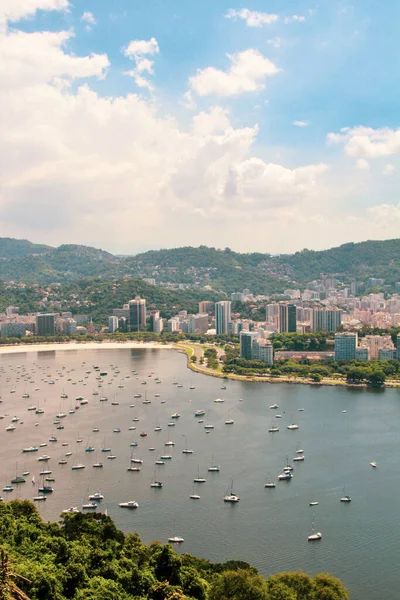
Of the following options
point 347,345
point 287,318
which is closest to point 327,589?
point 347,345

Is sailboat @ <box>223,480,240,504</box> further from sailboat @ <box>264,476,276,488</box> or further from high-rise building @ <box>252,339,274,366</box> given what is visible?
high-rise building @ <box>252,339,274,366</box>

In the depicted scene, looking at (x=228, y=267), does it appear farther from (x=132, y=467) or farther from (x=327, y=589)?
(x=327, y=589)

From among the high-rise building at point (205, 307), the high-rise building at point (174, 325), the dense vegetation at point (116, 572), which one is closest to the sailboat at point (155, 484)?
the dense vegetation at point (116, 572)

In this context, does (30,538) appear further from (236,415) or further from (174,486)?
(236,415)

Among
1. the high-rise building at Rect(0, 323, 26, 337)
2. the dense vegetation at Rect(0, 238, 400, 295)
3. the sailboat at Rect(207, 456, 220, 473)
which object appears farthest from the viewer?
the dense vegetation at Rect(0, 238, 400, 295)

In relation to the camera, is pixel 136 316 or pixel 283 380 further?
pixel 136 316

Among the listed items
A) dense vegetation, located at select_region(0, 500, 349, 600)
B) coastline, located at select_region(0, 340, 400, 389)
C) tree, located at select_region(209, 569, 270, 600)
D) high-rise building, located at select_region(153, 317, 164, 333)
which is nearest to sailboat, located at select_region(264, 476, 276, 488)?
dense vegetation, located at select_region(0, 500, 349, 600)
